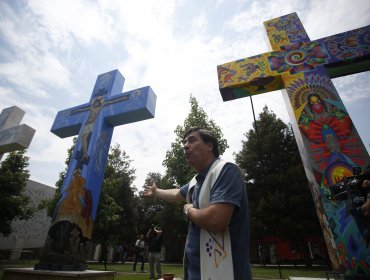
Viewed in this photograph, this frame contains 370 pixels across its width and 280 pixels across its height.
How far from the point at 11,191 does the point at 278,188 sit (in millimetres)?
18581

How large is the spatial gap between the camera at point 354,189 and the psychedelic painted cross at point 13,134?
6.88 m

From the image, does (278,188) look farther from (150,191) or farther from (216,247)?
(216,247)

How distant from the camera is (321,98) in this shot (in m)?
3.78

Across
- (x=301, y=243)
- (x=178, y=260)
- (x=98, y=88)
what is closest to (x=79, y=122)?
(x=98, y=88)

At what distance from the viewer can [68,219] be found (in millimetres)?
5027

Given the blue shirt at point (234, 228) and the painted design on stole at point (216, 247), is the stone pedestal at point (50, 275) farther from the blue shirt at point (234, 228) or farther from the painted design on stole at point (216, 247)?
the painted design on stole at point (216, 247)

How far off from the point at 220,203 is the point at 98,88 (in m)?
6.71

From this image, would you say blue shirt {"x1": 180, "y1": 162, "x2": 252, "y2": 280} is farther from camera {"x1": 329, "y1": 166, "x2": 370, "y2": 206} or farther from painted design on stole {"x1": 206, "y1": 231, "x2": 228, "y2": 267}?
camera {"x1": 329, "y1": 166, "x2": 370, "y2": 206}

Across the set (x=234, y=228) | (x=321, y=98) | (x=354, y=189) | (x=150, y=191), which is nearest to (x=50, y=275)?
(x=150, y=191)

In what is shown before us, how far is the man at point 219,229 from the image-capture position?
1.36 m

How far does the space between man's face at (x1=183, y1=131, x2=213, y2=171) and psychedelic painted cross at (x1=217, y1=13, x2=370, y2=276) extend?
2.08 m

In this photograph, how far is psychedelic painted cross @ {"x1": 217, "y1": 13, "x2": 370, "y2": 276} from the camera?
9.25ft

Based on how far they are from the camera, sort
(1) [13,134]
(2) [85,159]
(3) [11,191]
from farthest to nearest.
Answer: (3) [11,191]
(1) [13,134]
(2) [85,159]

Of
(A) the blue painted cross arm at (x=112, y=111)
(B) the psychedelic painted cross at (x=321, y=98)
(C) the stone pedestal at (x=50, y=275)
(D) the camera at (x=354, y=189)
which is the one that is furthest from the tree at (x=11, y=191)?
(D) the camera at (x=354, y=189)
